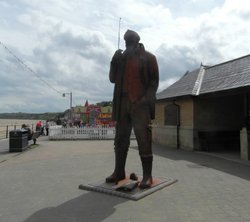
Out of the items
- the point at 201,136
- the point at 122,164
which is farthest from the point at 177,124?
the point at 122,164

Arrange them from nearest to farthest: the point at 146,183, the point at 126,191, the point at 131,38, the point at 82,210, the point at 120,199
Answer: the point at 82,210, the point at 120,199, the point at 126,191, the point at 146,183, the point at 131,38

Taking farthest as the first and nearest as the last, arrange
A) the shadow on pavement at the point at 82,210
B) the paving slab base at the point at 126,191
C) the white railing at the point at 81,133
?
1. the white railing at the point at 81,133
2. the paving slab base at the point at 126,191
3. the shadow on pavement at the point at 82,210

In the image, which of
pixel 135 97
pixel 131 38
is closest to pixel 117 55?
pixel 131 38

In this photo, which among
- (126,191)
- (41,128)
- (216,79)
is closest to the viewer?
(126,191)

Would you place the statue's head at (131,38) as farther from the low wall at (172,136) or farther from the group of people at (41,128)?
the group of people at (41,128)

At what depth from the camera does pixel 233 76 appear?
1335 centimetres

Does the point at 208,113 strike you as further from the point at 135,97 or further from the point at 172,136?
the point at 135,97

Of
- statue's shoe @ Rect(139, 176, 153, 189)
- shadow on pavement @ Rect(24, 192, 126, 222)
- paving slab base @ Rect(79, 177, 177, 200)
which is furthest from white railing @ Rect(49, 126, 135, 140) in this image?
shadow on pavement @ Rect(24, 192, 126, 222)

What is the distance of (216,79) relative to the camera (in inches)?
577

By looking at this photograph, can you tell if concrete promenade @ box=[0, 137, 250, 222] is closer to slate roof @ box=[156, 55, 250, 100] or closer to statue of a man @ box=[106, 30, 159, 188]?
statue of a man @ box=[106, 30, 159, 188]

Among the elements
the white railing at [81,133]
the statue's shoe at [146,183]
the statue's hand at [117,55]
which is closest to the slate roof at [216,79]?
the statue's hand at [117,55]

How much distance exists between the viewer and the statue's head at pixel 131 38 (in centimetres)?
674

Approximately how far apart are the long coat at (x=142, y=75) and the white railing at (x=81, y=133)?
16.8 m

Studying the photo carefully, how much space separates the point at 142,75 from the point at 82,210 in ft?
9.18
